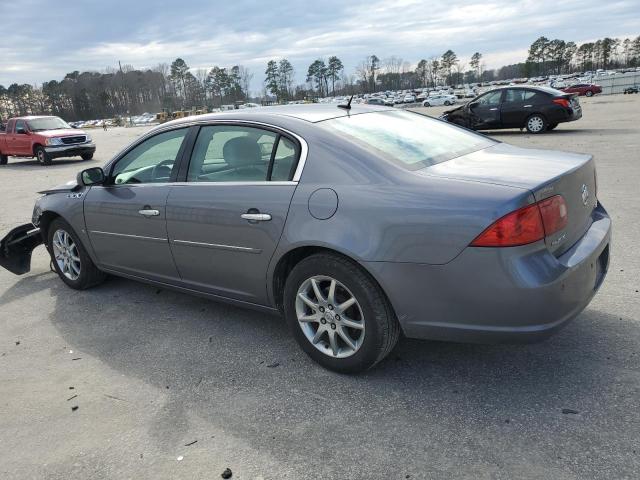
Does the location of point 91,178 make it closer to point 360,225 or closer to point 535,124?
point 360,225

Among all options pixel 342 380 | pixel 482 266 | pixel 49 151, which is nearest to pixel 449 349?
pixel 342 380

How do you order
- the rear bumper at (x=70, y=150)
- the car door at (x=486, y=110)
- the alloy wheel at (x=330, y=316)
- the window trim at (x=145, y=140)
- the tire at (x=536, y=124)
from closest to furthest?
the alloy wheel at (x=330, y=316)
the window trim at (x=145, y=140)
the tire at (x=536, y=124)
the car door at (x=486, y=110)
the rear bumper at (x=70, y=150)

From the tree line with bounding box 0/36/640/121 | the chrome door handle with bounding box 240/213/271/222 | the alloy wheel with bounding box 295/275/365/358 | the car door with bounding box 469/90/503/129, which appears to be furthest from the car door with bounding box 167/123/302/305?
the tree line with bounding box 0/36/640/121

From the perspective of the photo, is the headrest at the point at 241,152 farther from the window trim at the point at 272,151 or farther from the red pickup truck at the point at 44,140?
the red pickup truck at the point at 44,140

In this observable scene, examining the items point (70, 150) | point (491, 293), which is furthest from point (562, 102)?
point (70, 150)

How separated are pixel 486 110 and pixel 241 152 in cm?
1506

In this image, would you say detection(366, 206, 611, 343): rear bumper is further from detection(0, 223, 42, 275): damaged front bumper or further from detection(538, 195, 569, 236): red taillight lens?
detection(0, 223, 42, 275): damaged front bumper

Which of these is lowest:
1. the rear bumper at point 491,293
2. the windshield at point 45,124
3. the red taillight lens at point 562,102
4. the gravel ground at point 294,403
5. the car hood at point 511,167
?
the gravel ground at point 294,403

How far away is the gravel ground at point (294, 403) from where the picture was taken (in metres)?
2.49

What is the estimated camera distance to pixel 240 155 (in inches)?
147

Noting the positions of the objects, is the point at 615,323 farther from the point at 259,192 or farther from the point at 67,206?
the point at 67,206

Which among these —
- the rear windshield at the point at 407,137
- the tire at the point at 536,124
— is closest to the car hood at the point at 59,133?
the tire at the point at 536,124

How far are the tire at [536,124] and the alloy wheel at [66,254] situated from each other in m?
14.7

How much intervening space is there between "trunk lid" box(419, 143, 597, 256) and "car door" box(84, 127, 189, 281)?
2.05 metres
